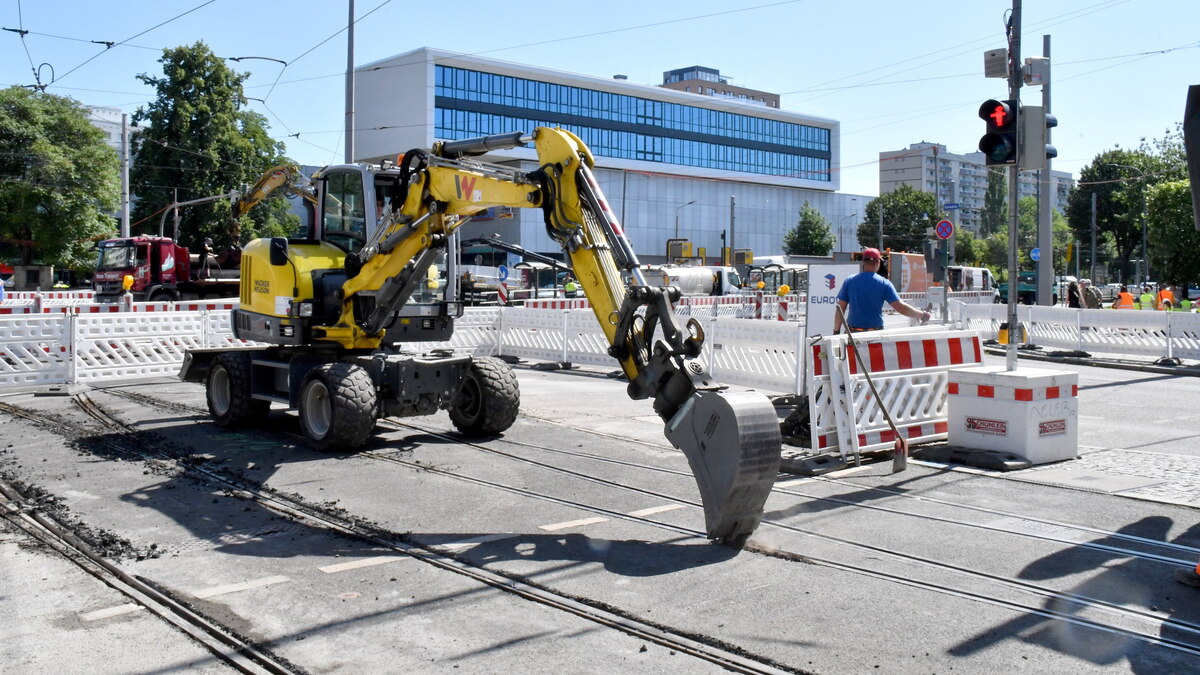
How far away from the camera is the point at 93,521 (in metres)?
7.77

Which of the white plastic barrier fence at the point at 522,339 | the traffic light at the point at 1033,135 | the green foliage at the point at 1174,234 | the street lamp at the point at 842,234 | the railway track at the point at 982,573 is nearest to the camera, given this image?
the railway track at the point at 982,573

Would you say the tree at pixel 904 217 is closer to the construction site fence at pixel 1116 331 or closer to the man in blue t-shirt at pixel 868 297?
the construction site fence at pixel 1116 331

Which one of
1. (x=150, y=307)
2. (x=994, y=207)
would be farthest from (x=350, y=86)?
(x=994, y=207)

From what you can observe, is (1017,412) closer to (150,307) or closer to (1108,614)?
(1108,614)

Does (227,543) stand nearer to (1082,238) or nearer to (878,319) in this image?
(878,319)

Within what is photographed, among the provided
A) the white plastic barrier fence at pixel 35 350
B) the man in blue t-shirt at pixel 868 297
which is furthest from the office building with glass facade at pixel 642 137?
the man in blue t-shirt at pixel 868 297

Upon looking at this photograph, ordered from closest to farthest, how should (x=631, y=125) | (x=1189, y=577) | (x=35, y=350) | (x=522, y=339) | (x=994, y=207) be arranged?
(x=1189, y=577) < (x=35, y=350) < (x=522, y=339) < (x=631, y=125) < (x=994, y=207)

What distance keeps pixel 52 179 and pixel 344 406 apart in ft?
159

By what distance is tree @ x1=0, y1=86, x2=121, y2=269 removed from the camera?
50.2 m

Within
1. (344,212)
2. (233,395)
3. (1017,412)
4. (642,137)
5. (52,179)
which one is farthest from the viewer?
(642,137)

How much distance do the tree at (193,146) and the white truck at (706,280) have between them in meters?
20.9

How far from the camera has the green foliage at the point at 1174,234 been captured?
120 feet

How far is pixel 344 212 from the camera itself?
467 inches

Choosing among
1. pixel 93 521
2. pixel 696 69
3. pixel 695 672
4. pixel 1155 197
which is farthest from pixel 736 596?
pixel 696 69
